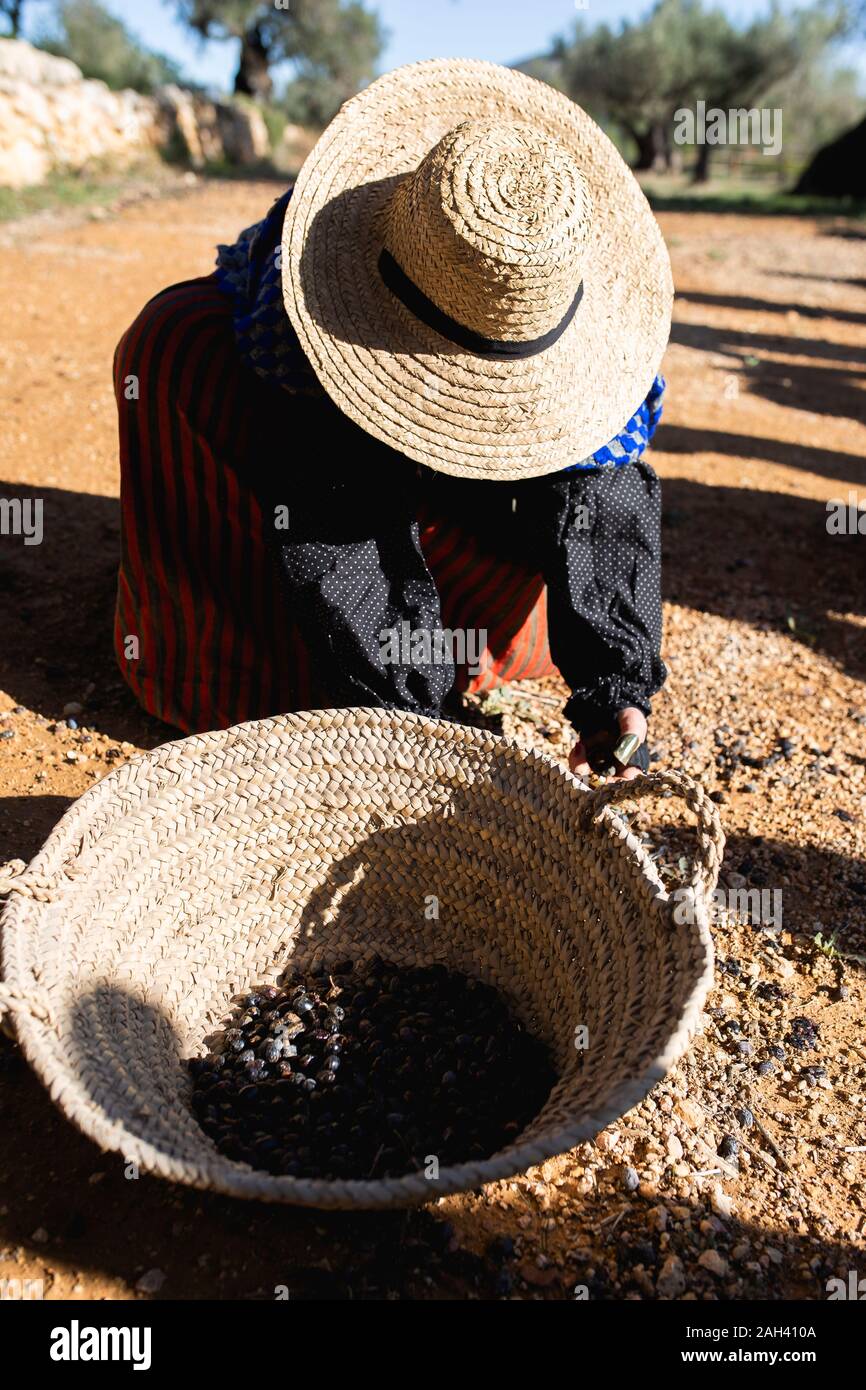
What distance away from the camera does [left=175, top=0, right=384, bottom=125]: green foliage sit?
23.5 meters

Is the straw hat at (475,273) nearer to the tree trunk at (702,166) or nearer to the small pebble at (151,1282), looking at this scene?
the small pebble at (151,1282)

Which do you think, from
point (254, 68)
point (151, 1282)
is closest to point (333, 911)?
point (151, 1282)

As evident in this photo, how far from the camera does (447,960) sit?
8.14ft

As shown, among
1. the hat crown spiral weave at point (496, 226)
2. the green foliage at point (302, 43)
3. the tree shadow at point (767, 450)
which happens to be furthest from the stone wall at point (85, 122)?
the hat crown spiral weave at point (496, 226)

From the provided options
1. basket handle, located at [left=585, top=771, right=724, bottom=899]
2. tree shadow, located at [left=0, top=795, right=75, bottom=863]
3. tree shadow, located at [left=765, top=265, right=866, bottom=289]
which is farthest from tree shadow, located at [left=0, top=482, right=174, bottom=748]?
tree shadow, located at [left=765, top=265, right=866, bottom=289]

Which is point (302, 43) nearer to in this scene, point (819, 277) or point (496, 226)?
point (819, 277)

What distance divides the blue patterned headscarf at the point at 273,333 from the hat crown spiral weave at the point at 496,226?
0.38 meters

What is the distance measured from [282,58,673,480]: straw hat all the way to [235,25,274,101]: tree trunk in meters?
25.6

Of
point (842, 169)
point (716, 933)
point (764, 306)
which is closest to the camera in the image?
point (716, 933)

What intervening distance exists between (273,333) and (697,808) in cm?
144

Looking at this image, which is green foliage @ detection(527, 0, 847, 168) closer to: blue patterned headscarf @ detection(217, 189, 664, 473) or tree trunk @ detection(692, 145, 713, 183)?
tree trunk @ detection(692, 145, 713, 183)

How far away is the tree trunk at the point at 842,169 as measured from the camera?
816 inches

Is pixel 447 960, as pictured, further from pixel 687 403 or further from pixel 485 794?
pixel 687 403

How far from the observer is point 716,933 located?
2617 mm
